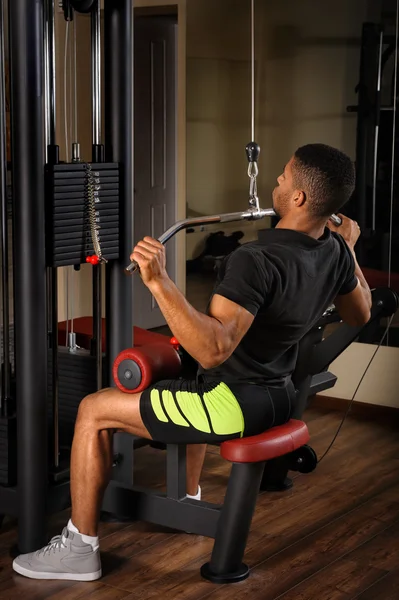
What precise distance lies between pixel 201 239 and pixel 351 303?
6.70ft

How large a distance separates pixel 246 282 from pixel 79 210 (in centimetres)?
63

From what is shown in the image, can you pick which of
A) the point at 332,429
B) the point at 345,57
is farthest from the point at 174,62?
the point at 332,429

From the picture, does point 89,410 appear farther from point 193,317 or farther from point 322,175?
point 322,175

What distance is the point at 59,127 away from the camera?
17.9 ft

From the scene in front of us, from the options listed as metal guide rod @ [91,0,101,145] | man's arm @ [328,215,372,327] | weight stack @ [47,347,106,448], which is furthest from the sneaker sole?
metal guide rod @ [91,0,101,145]

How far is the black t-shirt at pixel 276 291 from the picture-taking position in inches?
88.5

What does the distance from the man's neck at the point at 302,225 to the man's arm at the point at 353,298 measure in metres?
0.24

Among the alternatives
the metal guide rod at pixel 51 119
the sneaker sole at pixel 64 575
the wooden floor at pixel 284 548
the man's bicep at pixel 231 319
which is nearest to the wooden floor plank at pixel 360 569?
the wooden floor at pixel 284 548

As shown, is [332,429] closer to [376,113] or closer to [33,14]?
[376,113]

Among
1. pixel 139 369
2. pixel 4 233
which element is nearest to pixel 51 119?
pixel 4 233

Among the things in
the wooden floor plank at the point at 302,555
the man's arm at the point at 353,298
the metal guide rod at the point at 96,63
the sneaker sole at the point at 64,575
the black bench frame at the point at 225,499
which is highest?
the metal guide rod at the point at 96,63

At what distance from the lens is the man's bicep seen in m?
2.20

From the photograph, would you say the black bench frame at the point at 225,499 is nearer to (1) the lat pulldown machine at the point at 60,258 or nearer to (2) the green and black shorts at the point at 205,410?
(1) the lat pulldown machine at the point at 60,258

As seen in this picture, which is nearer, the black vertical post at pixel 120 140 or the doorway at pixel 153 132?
the black vertical post at pixel 120 140
